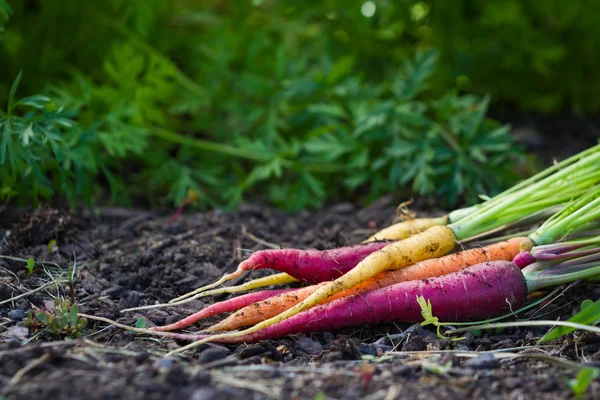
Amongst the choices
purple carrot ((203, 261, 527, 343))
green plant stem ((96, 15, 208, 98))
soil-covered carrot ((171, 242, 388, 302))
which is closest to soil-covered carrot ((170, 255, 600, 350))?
purple carrot ((203, 261, 527, 343))

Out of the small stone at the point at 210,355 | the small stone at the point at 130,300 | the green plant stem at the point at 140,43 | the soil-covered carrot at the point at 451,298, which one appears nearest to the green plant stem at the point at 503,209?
the soil-covered carrot at the point at 451,298

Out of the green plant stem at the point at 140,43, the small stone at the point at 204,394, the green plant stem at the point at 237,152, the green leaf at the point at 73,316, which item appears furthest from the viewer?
the green plant stem at the point at 140,43

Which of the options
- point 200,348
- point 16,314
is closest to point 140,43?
point 16,314

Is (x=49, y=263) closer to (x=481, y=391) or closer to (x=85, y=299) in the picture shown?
(x=85, y=299)

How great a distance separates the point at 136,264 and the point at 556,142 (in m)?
3.20

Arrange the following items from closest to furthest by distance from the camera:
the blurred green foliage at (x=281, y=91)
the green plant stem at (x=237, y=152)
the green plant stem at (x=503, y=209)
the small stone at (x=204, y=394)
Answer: the small stone at (x=204, y=394), the green plant stem at (x=503, y=209), the blurred green foliage at (x=281, y=91), the green plant stem at (x=237, y=152)

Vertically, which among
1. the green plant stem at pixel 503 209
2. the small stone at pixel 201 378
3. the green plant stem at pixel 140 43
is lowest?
the small stone at pixel 201 378

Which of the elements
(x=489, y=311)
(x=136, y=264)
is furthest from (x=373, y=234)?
(x=136, y=264)

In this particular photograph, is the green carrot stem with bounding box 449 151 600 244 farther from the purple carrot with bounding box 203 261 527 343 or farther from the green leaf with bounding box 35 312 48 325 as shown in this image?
the green leaf with bounding box 35 312 48 325

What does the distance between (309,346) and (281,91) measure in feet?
6.39

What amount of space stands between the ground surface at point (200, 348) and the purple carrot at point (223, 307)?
0.08 metres

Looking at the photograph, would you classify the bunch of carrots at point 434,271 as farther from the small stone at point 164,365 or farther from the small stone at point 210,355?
the small stone at point 164,365

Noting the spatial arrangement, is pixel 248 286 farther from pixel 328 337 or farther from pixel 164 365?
pixel 164 365

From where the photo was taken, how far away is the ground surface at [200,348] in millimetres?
1798
